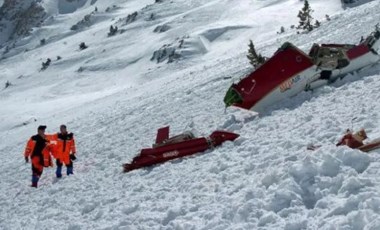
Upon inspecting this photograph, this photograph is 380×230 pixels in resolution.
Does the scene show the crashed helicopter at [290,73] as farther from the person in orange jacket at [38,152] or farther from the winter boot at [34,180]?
the winter boot at [34,180]

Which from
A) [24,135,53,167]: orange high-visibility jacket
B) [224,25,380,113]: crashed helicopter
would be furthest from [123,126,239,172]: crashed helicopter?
[24,135,53,167]: orange high-visibility jacket

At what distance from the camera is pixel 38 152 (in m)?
15.1

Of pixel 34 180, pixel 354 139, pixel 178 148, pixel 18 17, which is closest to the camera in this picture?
pixel 354 139

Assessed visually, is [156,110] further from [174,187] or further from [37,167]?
[174,187]

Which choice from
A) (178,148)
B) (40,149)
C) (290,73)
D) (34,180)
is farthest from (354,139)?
(34,180)

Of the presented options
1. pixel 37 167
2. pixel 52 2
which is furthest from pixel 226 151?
pixel 52 2

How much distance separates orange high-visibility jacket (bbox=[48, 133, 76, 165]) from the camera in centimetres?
1522

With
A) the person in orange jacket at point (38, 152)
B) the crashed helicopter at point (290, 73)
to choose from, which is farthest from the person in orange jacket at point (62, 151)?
the crashed helicopter at point (290, 73)

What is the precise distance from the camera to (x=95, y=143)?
19.3 metres

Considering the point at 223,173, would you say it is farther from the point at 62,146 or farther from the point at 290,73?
the point at 62,146

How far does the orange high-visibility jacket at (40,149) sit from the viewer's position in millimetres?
15000

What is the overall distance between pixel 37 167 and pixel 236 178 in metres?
7.63

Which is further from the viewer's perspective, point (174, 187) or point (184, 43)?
point (184, 43)

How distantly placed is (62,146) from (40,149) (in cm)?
63
